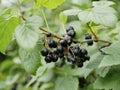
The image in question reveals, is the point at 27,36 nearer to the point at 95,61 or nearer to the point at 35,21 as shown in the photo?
the point at 35,21

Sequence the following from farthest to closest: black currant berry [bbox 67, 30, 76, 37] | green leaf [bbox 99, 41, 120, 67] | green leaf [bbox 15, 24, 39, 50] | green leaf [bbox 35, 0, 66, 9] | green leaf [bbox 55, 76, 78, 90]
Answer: green leaf [bbox 55, 76, 78, 90] → black currant berry [bbox 67, 30, 76, 37] → green leaf [bbox 35, 0, 66, 9] → green leaf [bbox 99, 41, 120, 67] → green leaf [bbox 15, 24, 39, 50]

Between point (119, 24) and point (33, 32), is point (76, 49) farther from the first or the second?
point (119, 24)

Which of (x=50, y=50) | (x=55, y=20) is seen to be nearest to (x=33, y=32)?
(x=50, y=50)

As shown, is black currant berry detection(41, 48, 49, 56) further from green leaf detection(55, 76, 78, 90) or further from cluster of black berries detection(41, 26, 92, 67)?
green leaf detection(55, 76, 78, 90)

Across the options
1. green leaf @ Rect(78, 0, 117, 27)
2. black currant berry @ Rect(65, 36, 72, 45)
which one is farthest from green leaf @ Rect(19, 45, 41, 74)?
green leaf @ Rect(78, 0, 117, 27)

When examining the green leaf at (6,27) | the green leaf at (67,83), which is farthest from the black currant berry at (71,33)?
the green leaf at (67,83)

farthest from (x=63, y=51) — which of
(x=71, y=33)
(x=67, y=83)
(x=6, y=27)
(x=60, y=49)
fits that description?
(x=67, y=83)

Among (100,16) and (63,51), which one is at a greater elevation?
(100,16)
